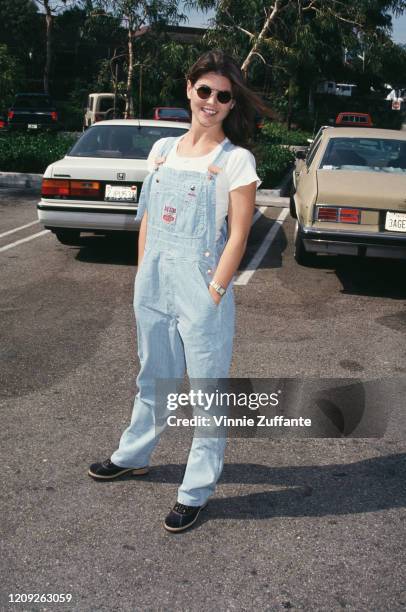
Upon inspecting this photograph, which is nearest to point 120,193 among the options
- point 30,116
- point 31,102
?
point 30,116

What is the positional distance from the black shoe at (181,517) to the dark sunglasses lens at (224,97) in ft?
5.56

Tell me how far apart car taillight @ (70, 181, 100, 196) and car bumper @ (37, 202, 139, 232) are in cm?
15

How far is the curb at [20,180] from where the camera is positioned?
1397 cm

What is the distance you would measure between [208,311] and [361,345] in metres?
3.01

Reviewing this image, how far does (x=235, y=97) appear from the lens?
303 centimetres

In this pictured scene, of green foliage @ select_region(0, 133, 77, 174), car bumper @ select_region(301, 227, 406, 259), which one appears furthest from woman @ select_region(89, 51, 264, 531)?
green foliage @ select_region(0, 133, 77, 174)

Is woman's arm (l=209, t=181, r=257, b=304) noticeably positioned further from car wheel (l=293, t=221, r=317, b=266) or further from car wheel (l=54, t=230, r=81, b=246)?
car wheel (l=54, t=230, r=81, b=246)

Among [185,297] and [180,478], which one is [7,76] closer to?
[180,478]

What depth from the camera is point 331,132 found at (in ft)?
29.8

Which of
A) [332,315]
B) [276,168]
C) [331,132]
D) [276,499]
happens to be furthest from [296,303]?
[276,168]

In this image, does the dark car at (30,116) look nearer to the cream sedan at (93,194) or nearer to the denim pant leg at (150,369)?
the cream sedan at (93,194)

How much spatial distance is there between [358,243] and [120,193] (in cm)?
249

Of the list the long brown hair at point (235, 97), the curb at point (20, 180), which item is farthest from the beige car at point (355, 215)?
the curb at point (20, 180)

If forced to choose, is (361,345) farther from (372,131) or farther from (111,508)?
(372,131)
